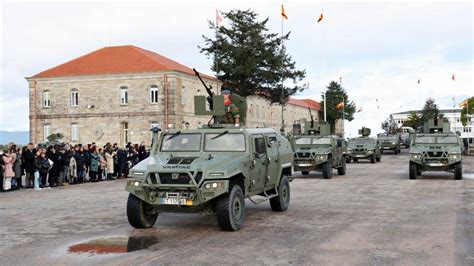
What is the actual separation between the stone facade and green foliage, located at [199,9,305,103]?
5258 mm

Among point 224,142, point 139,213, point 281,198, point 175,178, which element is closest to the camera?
point 175,178

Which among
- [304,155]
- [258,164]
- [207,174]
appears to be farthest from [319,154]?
[207,174]

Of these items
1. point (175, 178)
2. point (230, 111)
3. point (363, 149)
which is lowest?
point (175, 178)

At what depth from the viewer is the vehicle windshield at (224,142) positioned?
33.4ft

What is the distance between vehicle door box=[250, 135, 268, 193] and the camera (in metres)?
10.3

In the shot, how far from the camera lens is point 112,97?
53.5m

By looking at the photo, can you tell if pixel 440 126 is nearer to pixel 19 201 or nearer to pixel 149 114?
pixel 19 201

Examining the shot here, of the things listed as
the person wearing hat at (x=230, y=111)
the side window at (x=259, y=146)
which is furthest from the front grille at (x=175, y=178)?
the person wearing hat at (x=230, y=111)

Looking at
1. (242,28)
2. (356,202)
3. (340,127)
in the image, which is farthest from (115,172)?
(340,127)

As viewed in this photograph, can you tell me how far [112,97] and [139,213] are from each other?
45.5m

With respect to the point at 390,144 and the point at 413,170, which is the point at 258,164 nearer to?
the point at 413,170

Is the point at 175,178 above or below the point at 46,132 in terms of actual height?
below

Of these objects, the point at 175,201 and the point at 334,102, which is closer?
the point at 175,201

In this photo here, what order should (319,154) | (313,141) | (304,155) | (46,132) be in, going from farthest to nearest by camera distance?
(46,132) < (313,141) < (304,155) < (319,154)
